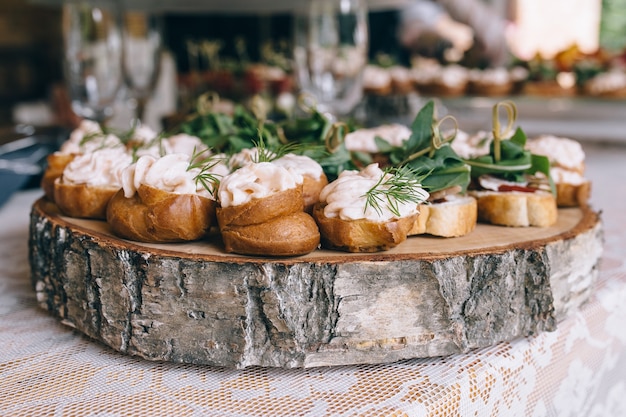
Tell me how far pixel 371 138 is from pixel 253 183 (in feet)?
1.72

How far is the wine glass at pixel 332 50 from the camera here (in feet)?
6.32

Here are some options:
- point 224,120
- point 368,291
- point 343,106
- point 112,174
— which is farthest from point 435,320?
point 343,106

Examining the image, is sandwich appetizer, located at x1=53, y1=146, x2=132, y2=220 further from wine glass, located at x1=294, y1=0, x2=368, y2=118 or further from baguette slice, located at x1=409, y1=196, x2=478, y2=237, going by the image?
wine glass, located at x1=294, y1=0, x2=368, y2=118

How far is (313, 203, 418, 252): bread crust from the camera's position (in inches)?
32.1

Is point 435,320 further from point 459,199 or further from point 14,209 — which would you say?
point 14,209

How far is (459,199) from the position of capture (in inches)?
38.3

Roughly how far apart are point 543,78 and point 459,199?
2.76 m

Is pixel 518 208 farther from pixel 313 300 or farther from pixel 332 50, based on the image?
pixel 332 50

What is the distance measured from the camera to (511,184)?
1.05m

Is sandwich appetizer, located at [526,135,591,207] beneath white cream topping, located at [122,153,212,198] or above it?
beneath

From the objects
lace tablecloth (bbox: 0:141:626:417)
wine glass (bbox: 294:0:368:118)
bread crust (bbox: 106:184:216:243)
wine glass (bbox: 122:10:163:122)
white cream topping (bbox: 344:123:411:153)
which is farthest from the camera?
wine glass (bbox: 122:10:163:122)

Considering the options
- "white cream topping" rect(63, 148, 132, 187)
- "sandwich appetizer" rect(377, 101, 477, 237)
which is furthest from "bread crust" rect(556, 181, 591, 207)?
"white cream topping" rect(63, 148, 132, 187)

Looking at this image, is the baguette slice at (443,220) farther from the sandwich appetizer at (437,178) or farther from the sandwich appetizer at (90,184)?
the sandwich appetizer at (90,184)

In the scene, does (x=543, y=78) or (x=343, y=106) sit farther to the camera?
(x=543, y=78)
